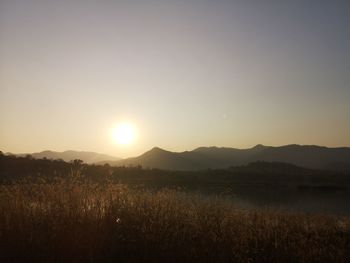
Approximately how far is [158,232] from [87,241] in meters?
1.32

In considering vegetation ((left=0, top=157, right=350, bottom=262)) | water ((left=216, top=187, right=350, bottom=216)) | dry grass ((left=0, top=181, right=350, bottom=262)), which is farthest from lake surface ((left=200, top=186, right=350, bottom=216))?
dry grass ((left=0, top=181, right=350, bottom=262))

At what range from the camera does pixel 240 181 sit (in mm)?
71188

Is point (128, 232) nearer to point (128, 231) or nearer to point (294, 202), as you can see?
point (128, 231)

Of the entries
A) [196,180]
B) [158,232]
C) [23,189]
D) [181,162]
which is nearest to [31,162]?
[196,180]

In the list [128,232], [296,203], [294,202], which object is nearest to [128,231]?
[128,232]

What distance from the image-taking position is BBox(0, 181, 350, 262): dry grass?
788 centimetres

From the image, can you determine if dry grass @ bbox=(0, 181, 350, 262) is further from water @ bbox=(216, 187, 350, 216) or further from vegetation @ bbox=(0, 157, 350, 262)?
water @ bbox=(216, 187, 350, 216)

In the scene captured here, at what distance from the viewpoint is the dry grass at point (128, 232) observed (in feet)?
25.9

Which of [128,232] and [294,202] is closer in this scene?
[128,232]

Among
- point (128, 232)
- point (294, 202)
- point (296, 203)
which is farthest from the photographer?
point (294, 202)

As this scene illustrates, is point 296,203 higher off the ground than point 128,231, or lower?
lower

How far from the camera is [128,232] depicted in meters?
8.52

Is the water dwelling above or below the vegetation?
below

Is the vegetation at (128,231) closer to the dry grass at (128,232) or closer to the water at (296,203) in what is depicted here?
the dry grass at (128,232)
